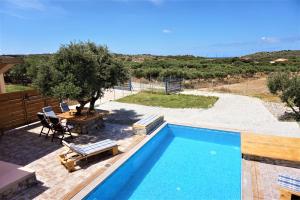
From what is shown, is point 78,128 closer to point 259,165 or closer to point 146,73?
point 259,165

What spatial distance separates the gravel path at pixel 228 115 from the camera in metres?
10.8

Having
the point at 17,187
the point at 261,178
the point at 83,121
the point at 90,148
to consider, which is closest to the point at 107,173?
the point at 90,148

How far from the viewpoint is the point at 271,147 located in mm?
7883

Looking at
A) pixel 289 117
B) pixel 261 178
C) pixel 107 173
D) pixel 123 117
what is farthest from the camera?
pixel 123 117

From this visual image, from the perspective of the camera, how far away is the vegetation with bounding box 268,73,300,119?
1150 cm

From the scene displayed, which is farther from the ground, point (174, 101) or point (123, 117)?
point (174, 101)

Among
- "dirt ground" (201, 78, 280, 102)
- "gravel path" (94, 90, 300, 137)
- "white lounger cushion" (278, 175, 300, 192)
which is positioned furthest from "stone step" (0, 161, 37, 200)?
"dirt ground" (201, 78, 280, 102)

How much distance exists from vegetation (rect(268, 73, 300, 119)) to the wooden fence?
41.3 ft

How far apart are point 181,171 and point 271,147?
3.19 m

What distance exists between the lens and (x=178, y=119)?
12719 mm

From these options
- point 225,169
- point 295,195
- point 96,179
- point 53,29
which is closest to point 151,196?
point 96,179

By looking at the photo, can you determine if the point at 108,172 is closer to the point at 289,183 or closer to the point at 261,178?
the point at 261,178

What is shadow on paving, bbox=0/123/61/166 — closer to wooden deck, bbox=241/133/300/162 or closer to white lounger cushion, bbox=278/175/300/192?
wooden deck, bbox=241/133/300/162

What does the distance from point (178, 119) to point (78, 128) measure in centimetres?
534
